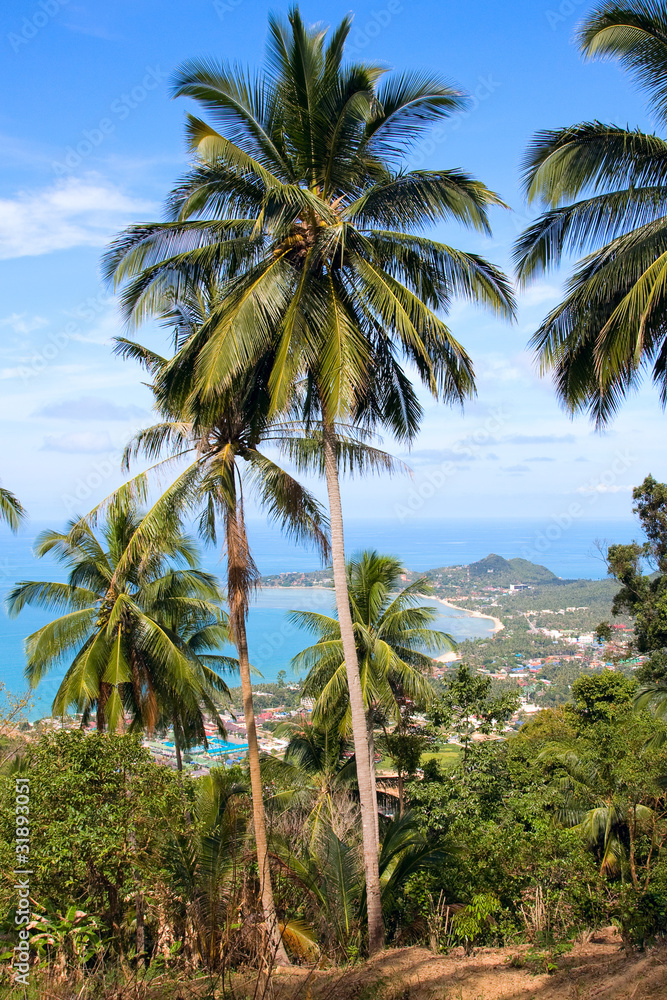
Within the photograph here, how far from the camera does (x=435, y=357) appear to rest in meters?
9.55

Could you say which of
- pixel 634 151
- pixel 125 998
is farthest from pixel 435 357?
pixel 125 998

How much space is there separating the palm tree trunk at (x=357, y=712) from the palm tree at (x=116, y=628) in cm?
376

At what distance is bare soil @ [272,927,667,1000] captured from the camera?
583 cm

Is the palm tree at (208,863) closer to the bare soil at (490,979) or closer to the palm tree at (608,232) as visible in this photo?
the bare soil at (490,979)

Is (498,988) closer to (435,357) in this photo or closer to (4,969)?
(4,969)

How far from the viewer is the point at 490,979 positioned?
22.3ft

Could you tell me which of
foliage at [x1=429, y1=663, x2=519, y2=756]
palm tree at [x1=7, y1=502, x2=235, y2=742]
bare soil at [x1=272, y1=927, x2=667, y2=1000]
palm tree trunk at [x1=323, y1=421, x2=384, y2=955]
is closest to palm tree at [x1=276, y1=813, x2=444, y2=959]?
palm tree trunk at [x1=323, y1=421, x2=384, y2=955]

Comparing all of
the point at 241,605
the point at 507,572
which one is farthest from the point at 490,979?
the point at 507,572

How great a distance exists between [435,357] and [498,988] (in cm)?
736

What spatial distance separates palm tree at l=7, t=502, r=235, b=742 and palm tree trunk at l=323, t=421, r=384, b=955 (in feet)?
12.3

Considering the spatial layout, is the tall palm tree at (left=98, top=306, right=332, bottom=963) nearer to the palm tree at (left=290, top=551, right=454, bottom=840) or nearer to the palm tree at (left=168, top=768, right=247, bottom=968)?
the palm tree at (left=168, top=768, right=247, bottom=968)

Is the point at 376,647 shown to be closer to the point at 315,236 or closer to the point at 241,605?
the point at 241,605

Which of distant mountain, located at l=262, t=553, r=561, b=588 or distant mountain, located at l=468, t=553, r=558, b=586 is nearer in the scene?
distant mountain, located at l=262, t=553, r=561, b=588

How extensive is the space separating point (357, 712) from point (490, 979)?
3.34 metres
